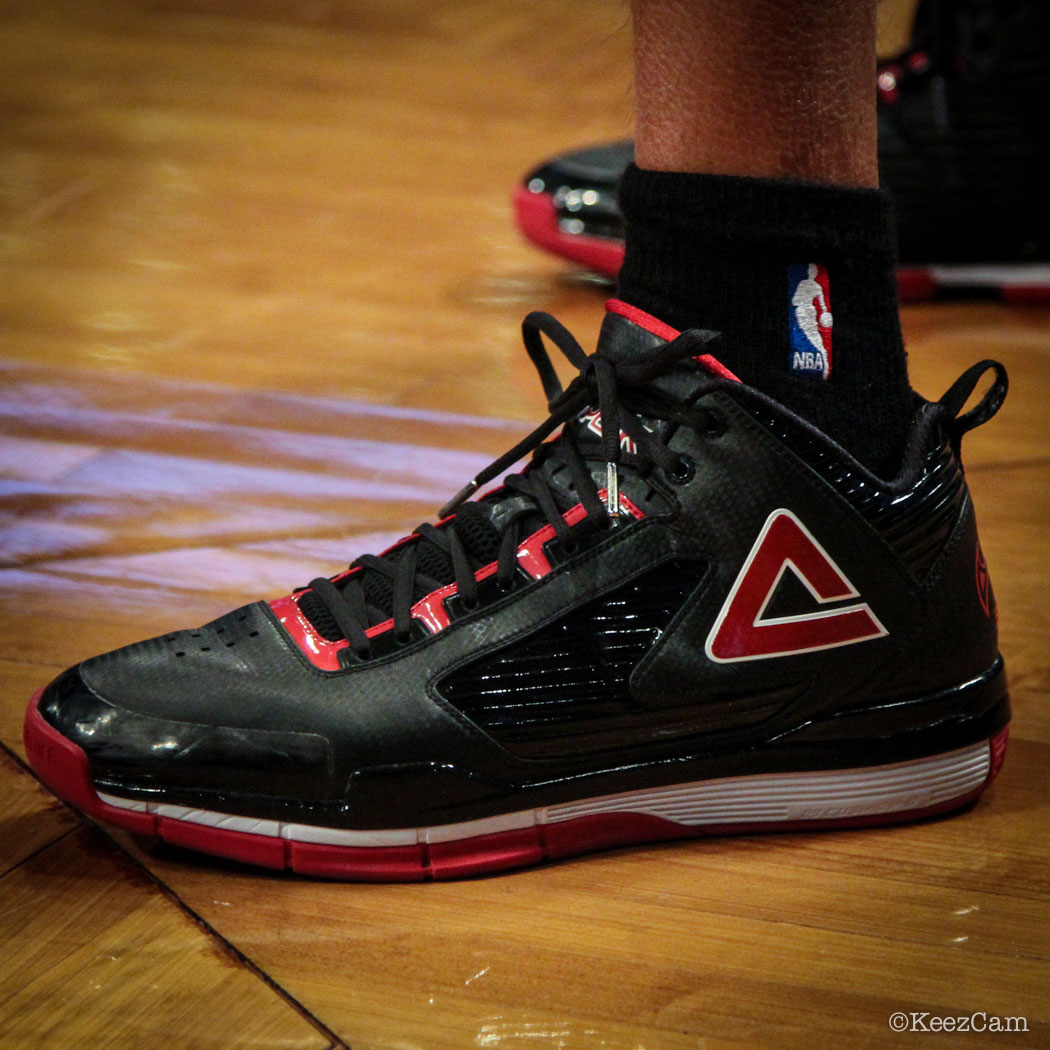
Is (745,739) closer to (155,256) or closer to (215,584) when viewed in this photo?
(215,584)

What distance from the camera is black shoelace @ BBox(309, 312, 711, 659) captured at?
58 cm

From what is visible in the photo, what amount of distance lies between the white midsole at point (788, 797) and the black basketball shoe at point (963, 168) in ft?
2.63

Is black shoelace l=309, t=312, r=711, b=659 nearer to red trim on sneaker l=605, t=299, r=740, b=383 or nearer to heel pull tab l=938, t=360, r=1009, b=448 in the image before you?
red trim on sneaker l=605, t=299, r=740, b=383

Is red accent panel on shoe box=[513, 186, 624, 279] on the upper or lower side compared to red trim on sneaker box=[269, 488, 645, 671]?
upper

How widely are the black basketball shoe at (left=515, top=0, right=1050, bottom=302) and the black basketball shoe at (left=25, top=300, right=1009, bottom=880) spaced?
30.4 inches

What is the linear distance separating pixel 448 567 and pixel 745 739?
0.51 ft

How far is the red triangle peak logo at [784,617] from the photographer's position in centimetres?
58

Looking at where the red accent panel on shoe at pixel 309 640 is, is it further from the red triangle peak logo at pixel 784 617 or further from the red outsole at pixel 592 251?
the red outsole at pixel 592 251

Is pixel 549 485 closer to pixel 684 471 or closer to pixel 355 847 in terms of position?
pixel 684 471

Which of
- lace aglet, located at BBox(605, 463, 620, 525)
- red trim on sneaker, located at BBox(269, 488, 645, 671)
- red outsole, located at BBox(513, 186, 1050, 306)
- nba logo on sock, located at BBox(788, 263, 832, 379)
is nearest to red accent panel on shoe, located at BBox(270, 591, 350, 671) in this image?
red trim on sneaker, located at BBox(269, 488, 645, 671)

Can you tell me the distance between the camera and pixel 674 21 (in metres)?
0.57

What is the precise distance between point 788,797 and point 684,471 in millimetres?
165

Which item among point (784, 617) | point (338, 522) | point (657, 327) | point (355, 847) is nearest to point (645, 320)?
point (657, 327)

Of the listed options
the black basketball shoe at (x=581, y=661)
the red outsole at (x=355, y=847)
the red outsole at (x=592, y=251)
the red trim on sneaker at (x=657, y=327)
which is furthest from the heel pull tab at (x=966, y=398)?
the red outsole at (x=592, y=251)
